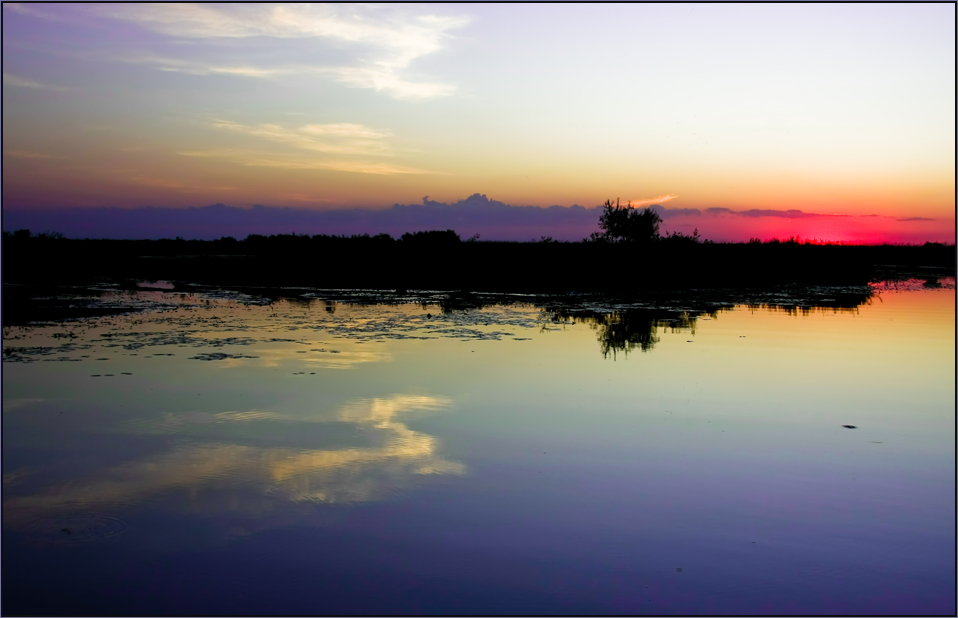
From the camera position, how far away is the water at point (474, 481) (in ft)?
12.9

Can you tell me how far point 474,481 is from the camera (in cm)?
536

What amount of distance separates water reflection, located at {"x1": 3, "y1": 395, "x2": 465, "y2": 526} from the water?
0.03 m

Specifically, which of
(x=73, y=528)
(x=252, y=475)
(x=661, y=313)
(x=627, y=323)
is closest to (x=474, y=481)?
(x=252, y=475)

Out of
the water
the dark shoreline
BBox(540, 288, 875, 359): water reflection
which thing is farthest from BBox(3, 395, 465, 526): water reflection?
the dark shoreline

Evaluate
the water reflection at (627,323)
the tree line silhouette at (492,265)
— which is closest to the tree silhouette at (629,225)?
the tree line silhouette at (492,265)

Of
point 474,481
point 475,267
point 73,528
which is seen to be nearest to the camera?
point 73,528

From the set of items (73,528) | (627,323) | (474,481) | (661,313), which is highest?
(661,313)

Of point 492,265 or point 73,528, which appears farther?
point 492,265

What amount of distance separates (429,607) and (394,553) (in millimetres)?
563

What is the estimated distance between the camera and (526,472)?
18.3ft

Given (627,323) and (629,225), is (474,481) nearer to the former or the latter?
(627,323)

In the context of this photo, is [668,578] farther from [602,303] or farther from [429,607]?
[602,303]

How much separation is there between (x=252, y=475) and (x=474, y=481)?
162 centimetres

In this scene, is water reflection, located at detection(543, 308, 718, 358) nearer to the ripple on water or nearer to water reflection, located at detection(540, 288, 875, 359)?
water reflection, located at detection(540, 288, 875, 359)
